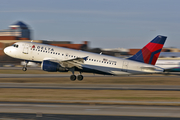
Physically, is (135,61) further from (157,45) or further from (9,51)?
(9,51)

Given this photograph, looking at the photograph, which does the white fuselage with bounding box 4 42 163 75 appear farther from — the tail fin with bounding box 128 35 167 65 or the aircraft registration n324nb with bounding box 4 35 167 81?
the tail fin with bounding box 128 35 167 65

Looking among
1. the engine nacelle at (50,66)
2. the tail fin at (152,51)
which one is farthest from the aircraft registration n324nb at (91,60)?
the engine nacelle at (50,66)

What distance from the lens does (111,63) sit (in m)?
40.5

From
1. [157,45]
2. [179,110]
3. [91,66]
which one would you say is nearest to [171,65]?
[157,45]

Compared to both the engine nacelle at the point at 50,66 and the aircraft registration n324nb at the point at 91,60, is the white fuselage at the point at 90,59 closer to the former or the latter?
the aircraft registration n324nb at the point at 91,60

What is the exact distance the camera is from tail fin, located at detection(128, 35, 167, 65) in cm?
4088

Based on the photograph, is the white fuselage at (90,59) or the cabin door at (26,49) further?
the cabin door at (26,49)

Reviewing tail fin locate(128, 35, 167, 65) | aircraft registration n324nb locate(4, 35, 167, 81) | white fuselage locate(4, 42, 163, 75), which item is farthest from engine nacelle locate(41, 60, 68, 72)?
tail fin locate(128, 35, 167, 65)

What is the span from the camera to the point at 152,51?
1610 inches

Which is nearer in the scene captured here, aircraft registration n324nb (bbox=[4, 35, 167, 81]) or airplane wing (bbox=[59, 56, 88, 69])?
airplane wing (bbox=[59, 56, 88, 69])

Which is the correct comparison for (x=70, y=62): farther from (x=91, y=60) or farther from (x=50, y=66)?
(x=91, y=60)

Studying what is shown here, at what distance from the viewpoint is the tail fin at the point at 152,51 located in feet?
134

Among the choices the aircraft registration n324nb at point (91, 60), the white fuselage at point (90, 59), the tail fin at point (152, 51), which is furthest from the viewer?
the tail fin at point (152, 51)

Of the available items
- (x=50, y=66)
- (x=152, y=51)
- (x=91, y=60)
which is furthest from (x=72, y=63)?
(x=152, y=51)
